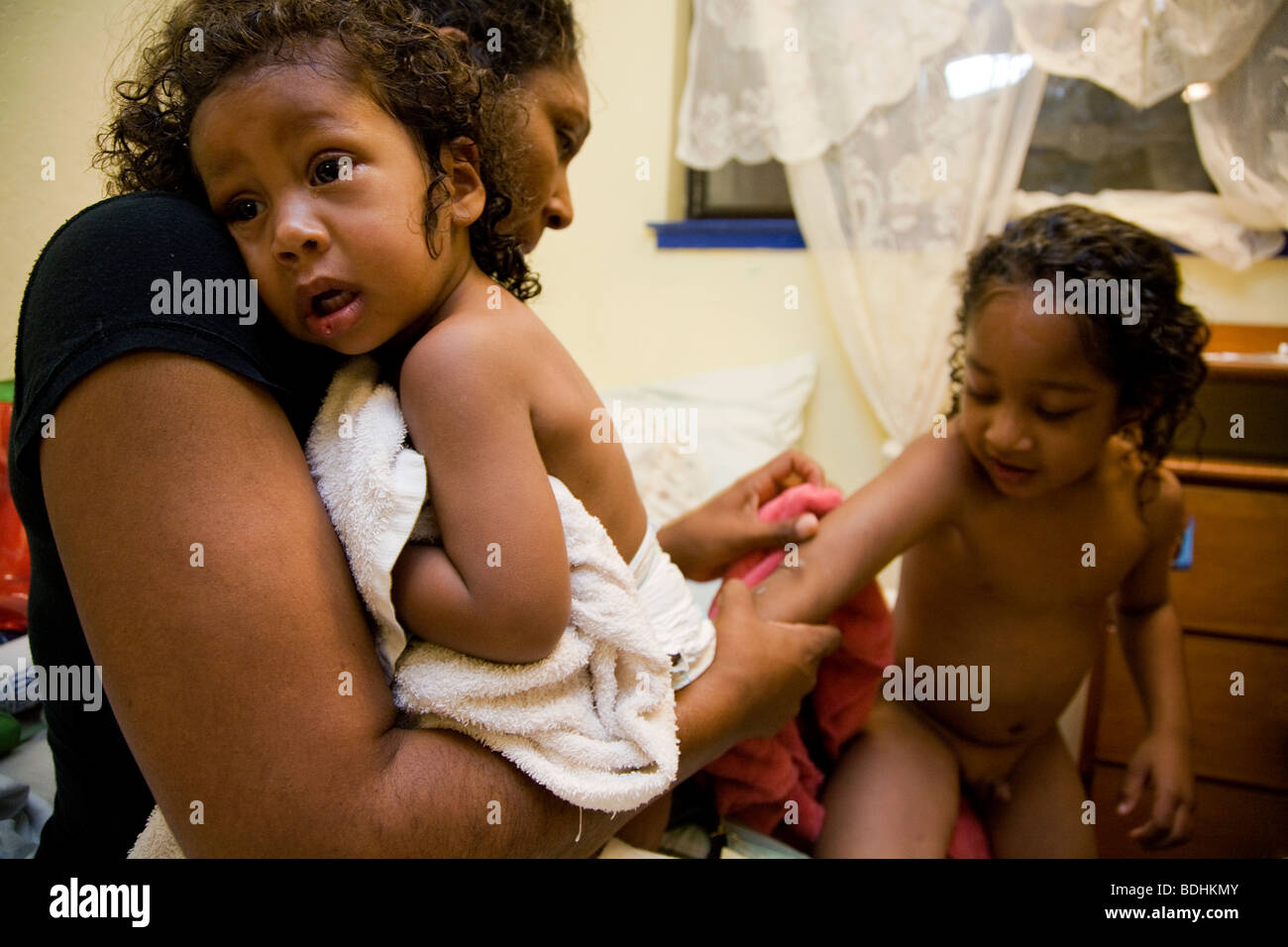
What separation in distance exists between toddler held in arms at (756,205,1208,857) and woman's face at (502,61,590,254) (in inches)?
19.3

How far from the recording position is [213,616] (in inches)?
18.3

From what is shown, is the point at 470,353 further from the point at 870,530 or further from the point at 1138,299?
the point at 1138,299

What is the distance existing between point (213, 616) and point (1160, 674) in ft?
4.24

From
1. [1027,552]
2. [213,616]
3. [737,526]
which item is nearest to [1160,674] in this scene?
[1027,552]

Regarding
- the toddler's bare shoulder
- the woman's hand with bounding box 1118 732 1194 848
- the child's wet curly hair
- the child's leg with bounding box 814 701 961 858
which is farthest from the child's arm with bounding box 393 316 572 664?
the woman's hand with bounding box 1118 732 1194 848

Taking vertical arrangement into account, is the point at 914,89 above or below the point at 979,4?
below

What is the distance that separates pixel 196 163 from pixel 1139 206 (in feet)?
5.97

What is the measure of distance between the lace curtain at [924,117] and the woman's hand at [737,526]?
89 cm

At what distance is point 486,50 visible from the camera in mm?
829

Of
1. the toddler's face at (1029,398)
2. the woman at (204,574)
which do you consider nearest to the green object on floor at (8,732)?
the woman at (204,574)

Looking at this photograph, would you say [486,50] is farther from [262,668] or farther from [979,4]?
[979,4]

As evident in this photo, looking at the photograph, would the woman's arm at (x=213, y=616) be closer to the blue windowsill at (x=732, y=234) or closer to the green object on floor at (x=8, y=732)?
the green object on floor at (x=8, y=732)

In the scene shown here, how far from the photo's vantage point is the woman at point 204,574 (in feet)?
1.52
